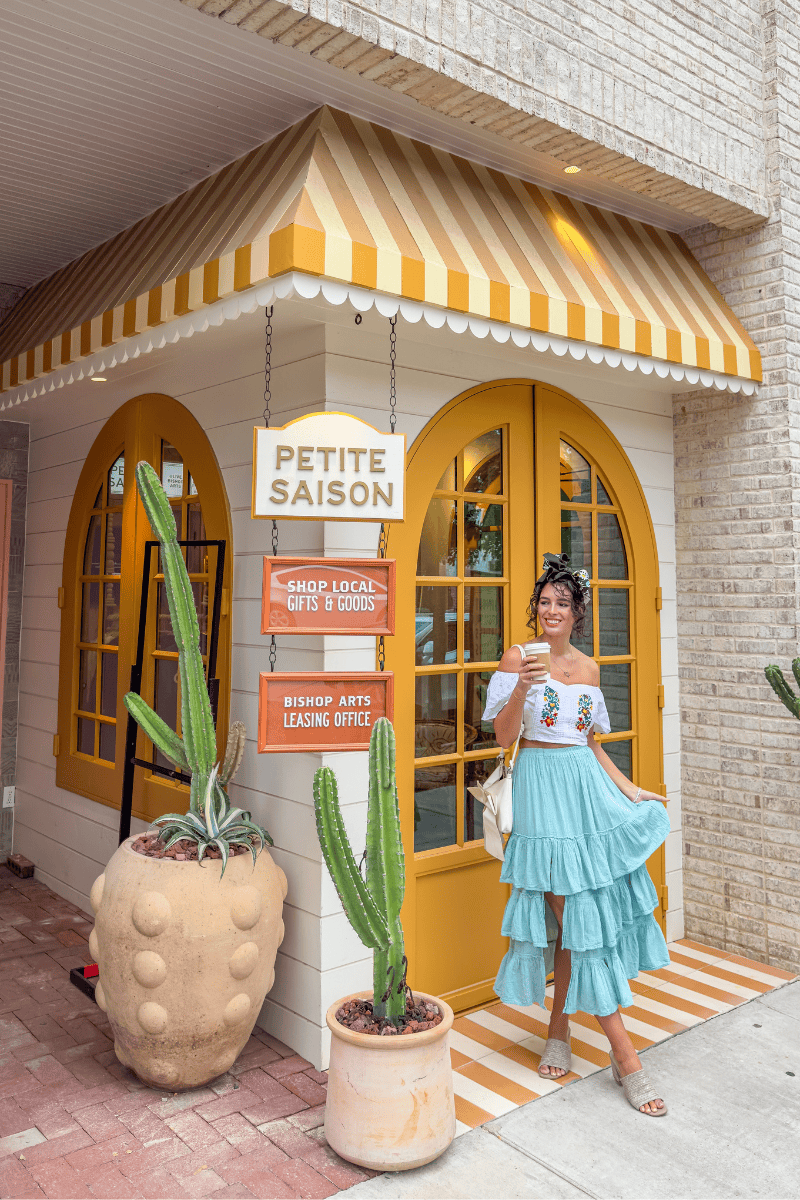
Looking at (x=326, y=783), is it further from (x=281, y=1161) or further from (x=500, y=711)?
(x=281, y=1161)

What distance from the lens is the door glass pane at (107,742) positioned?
5.08m

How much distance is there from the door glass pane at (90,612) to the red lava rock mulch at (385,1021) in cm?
306

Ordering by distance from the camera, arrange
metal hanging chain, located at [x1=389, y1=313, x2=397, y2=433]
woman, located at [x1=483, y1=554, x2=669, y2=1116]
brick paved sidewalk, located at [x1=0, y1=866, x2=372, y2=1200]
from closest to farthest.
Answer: brick paved sidewalk, located at [x1=0, y1=866, x2=372, y2=1200] < woman, located at [x1=483, y1=554, x2=669, y2=1116] < metal hanging chain, located at [x1=389, y1=313, x2=397, y2=433]

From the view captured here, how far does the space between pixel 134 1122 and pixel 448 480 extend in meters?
2.80

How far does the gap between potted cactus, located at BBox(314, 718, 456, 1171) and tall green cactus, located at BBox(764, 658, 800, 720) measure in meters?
2.31

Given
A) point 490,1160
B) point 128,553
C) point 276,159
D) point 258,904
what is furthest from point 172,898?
point 276,159

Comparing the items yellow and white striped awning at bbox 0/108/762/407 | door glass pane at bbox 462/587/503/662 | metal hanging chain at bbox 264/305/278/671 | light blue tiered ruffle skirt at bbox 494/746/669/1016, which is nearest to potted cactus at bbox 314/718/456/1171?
light blue tiered ruffle skirt at bbox 494/746/669/1016

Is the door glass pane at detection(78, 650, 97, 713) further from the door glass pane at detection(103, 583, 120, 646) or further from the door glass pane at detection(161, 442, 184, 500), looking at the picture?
the door glass pane at detection(161, 442, 184, 500)

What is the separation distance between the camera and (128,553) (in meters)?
4.89

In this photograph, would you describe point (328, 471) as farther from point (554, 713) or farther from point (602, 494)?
point (602, 494)

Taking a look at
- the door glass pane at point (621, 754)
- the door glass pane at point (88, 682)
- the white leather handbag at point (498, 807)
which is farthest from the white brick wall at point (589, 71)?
the door glass pane at point (88, 682)

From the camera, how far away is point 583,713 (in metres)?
3.53

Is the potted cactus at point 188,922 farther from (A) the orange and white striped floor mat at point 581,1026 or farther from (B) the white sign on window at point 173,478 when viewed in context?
(B) the white sign on window at point 173,478

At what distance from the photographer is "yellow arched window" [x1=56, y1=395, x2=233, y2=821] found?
170 inches
